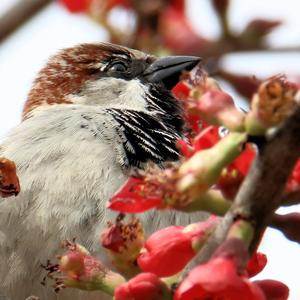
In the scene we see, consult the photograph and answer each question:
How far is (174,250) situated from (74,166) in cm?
218

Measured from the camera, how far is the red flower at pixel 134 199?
1548mm

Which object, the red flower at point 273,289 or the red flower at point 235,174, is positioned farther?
the red flower at point 273,289

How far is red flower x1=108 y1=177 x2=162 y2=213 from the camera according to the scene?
155cm

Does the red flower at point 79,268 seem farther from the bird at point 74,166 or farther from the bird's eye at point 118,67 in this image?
the bird's eye at point 118,67

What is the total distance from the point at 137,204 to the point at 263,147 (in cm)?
37

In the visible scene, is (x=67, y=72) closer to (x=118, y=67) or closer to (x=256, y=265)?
(x=118, y=67)

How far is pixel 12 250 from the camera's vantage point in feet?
11.4

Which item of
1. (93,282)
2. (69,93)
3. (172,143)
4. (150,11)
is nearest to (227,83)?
(150,11)

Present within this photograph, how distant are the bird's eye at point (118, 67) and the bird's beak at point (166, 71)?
0.24 metres

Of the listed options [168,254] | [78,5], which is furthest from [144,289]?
[78,5]

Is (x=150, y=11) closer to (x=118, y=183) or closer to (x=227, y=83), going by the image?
(x=227, y=83)

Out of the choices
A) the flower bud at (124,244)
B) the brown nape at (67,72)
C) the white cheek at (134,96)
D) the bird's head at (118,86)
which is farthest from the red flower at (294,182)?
the brown nape at (67,72)

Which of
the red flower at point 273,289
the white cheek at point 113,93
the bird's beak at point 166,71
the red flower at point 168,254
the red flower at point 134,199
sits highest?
→ the red flower at point 134,199

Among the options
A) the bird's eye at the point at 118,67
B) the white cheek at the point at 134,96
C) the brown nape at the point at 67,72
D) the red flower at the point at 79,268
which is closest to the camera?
the red flower at the point at 79,268
